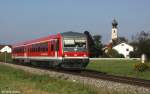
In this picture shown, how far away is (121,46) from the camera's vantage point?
140 metres

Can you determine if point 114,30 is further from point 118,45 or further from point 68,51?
point 68,51

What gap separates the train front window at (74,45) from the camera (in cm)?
3284

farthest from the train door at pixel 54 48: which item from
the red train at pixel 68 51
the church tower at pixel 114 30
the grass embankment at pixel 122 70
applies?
the church tower at pixel 114 30

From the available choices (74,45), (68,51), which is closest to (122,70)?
(74,45)

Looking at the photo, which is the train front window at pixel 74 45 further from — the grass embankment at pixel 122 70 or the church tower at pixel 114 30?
the church tower at pixel 114 30

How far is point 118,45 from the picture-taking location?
14050 centimetres

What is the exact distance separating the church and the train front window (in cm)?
9248

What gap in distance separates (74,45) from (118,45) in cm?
10831

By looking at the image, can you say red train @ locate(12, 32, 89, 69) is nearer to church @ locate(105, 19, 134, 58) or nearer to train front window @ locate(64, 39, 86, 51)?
train front window @ locate(64, 39, 86, 51)

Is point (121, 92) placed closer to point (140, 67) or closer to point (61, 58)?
point (61, 58)

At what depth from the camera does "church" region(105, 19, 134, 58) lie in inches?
5472

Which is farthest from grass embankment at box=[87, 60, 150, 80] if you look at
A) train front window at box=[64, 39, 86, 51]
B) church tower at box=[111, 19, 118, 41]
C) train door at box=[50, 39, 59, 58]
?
church tower at box=[111, 19, 118, 41]

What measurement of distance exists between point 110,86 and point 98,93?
3.60 metres

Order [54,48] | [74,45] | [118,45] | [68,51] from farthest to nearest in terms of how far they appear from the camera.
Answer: [118,45], [54,48], [74,45], [68,51]
